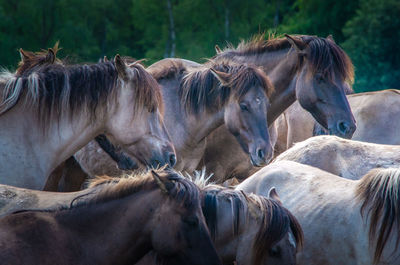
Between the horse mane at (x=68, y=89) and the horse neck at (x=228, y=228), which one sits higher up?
the horse mane at (x=68, y=89)

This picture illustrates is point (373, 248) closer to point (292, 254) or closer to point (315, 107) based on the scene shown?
point (292, 254)

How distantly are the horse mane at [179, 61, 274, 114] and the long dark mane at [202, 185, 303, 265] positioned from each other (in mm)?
1921

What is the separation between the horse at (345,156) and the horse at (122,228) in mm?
1757

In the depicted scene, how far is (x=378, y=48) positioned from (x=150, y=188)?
1494 centimetres

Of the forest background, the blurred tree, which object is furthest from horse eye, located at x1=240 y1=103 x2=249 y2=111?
the blurred tree

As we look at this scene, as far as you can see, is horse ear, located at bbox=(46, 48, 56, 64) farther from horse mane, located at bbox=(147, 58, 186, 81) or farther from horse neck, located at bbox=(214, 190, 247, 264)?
horse neck, located at bbox=(214, 190, 247, 264)

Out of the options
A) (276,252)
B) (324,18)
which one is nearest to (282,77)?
(276,252)

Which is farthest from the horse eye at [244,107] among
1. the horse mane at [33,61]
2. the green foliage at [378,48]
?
the green foliage at [378,48]

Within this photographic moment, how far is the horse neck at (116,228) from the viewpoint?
10.6 feet

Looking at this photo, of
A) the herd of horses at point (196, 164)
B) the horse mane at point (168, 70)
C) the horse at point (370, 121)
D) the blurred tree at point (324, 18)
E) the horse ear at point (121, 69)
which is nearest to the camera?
the herd of horses at point (196, 164)

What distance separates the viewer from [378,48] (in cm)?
1708

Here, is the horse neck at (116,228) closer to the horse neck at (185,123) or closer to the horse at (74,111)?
the horse at (74,111)

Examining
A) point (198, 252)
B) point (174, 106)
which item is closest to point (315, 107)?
point (174, 106)

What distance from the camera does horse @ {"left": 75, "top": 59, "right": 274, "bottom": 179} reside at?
5.41 metres
